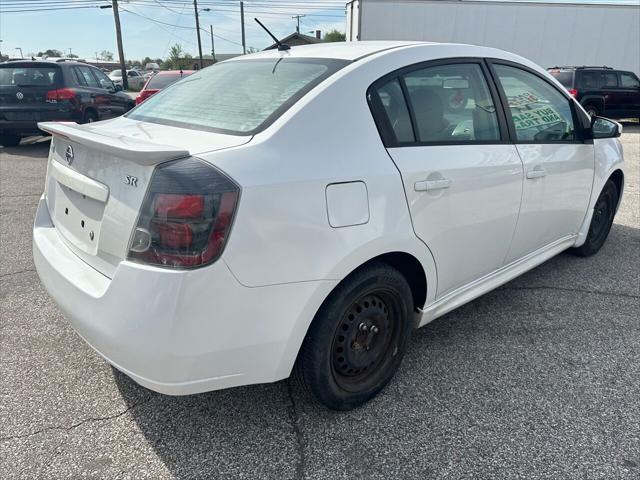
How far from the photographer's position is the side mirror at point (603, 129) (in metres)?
3.53

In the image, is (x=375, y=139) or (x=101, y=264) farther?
(x=375, y=139)

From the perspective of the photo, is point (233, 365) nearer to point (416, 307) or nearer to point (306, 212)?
point (306, 212)

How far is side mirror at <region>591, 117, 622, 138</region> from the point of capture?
11.6ft

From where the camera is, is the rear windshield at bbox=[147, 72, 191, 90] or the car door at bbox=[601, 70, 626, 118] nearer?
the rear windshield at bbox=[147, 72, 191, 90]

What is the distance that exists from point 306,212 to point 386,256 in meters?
0.57

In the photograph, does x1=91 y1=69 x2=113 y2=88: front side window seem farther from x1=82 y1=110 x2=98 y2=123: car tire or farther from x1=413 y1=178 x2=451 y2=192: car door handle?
x1=413 y1=178 x2=451 y2=192: car door handle

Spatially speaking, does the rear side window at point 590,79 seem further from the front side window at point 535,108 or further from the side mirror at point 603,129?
the front side window at point 535,108

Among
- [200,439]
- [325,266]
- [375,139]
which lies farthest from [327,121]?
[200,439]

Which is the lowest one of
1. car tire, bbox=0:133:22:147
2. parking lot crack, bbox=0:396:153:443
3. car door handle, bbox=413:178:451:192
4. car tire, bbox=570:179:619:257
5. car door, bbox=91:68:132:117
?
car tire, bbox=0:133:22:147

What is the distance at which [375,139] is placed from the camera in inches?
83.0

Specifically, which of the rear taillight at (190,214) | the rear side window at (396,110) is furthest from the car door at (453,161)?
the rear taillight at (190,214)

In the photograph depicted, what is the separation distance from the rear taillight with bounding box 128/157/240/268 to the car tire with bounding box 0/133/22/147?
32.5ft

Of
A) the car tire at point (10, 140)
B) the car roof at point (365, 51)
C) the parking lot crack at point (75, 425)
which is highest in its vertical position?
the car roof at point (365, 51)

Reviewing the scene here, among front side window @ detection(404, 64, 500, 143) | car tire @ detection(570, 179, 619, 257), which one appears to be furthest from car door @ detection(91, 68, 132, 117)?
car tire @ detection(570, 179, 619, 257)
